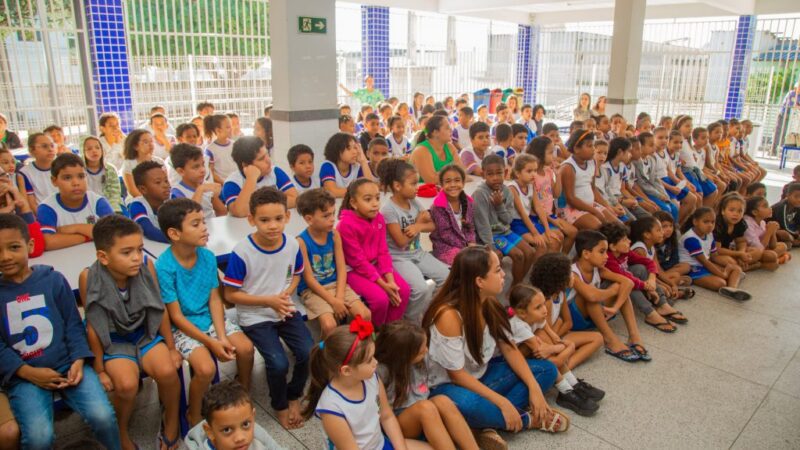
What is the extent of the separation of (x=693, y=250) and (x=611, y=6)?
31.6ft

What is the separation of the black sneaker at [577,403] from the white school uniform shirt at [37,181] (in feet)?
11.6

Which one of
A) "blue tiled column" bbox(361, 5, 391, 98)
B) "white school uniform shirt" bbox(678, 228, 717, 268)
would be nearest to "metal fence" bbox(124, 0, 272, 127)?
"blue tiled column" bbox(361, 5, 391, 98)

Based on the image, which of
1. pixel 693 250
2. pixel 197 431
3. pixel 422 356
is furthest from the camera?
pixel 693 250

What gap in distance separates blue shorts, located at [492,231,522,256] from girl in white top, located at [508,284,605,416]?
0.99m

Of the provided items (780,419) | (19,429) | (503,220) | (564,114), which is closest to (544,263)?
(503,220)

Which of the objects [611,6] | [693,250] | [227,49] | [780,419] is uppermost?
[611,6]

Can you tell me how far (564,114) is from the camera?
589 inches

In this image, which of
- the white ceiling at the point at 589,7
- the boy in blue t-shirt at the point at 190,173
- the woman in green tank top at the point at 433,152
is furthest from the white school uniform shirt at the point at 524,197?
the white ceiling at the point at 589,7

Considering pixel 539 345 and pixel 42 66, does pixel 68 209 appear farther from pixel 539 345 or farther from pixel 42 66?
pixel 42 66

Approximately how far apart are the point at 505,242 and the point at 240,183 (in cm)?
179

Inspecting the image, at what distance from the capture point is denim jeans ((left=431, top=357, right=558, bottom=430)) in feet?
7.65

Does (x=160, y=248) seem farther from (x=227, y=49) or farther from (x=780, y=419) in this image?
(x=227, y=49)

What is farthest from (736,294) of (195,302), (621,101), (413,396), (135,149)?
(621,101)

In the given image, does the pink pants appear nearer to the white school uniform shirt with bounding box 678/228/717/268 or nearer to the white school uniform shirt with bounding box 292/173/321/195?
the white school uniform shirt with bounding box 292/173/321/195
